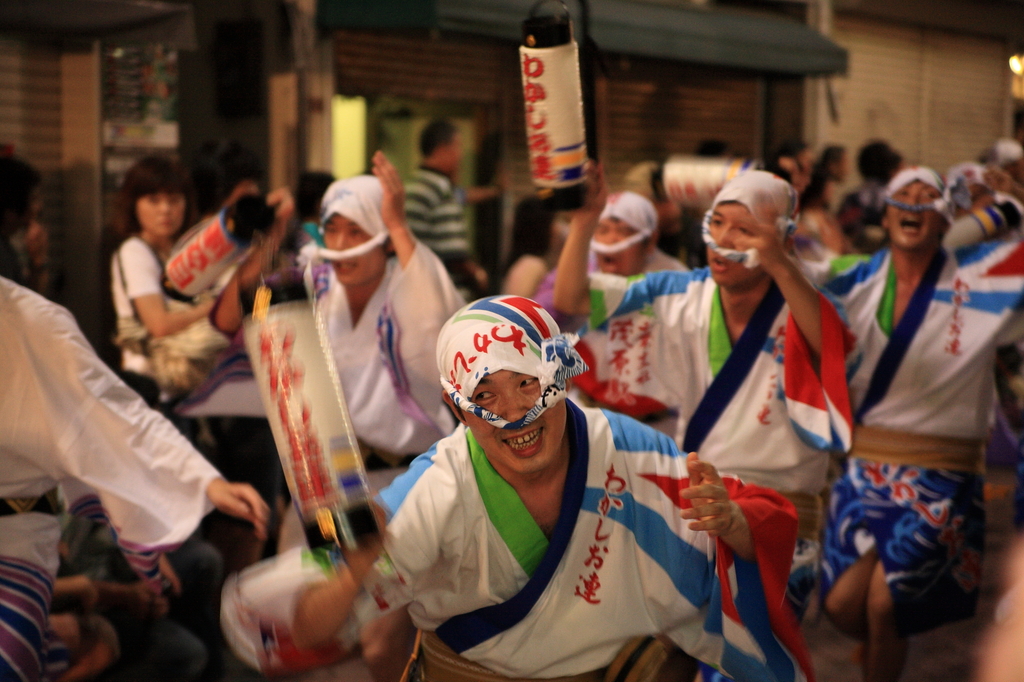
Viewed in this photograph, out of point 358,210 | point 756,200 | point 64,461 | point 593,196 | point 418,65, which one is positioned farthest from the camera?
point 418,65

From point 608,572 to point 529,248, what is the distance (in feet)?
11.8

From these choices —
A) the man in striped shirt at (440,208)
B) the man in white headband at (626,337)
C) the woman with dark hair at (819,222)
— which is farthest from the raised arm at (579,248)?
the woman with dark hair at (819,222)

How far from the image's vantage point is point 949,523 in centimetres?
396

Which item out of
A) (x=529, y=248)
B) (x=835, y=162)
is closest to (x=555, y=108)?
(x=529, y=248)

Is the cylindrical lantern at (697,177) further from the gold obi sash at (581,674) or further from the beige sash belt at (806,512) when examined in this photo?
the gold obi sash at (581,674)

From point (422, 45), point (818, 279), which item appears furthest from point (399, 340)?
point (422, 45)

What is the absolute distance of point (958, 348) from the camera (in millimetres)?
4004

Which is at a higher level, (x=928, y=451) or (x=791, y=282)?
(x=791, y=282)

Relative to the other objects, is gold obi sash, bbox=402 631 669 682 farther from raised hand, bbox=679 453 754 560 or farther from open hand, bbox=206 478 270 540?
open hand, bbox=206 478 270 540

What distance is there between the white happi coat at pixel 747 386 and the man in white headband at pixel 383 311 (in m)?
0.60

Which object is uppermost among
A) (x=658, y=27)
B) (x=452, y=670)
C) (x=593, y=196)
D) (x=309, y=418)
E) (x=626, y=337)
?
(x=658, y=27)

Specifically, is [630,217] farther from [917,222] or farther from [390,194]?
[390,194]

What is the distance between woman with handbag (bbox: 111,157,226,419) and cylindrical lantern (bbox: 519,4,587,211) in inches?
68.7

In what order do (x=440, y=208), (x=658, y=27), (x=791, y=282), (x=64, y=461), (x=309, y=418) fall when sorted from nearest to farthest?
1. (x=309, y=418)
2. (x=64, y=461)
3. (x=791, y=282)
4. (x=440, y=208)
5. (x=658, y=27)
